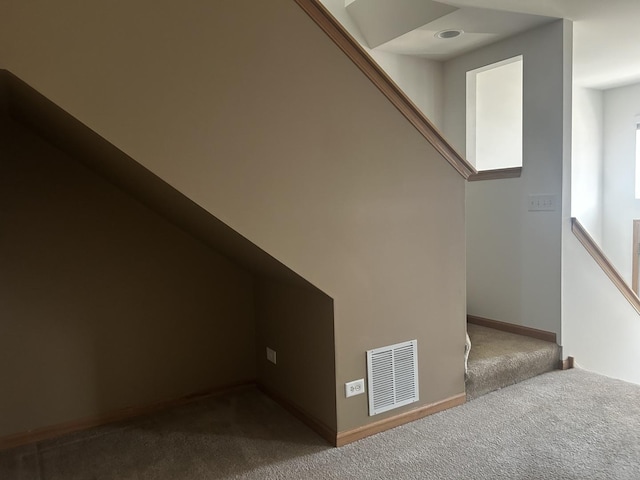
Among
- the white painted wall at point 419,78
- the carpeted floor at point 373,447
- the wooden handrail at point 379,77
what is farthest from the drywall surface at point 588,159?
the wooden handrail at point 379,77

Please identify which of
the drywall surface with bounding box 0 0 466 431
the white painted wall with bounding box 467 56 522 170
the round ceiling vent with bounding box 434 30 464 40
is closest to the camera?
the drywall surface with bounding box 0 0 466 431

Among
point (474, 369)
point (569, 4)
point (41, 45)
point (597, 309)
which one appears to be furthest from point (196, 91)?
point (597, 309)

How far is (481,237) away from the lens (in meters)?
3.75

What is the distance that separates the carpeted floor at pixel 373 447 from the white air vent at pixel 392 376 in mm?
147

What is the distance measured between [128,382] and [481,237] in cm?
278

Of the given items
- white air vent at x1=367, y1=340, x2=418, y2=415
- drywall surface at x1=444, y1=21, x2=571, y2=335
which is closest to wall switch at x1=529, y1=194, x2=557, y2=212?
drywall surface at x1=444, y1=21, x2=571, y2=335

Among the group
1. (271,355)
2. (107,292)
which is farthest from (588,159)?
(107,292)

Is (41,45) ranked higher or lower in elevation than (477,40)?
lower

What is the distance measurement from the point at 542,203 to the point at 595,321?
1010mm

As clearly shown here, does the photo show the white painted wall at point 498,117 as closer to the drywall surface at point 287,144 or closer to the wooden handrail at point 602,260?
the wooden handrail at point 602,260

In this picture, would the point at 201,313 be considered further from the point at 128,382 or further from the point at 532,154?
the point at 532,154

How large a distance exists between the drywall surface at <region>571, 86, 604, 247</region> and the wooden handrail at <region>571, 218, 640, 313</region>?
5.67 ft

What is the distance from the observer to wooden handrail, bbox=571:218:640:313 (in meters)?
3.31

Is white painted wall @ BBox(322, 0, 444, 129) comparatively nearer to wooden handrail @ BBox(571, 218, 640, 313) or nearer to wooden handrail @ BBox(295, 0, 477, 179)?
wooden handrail @ BBox(571, 218, 640, 313)
